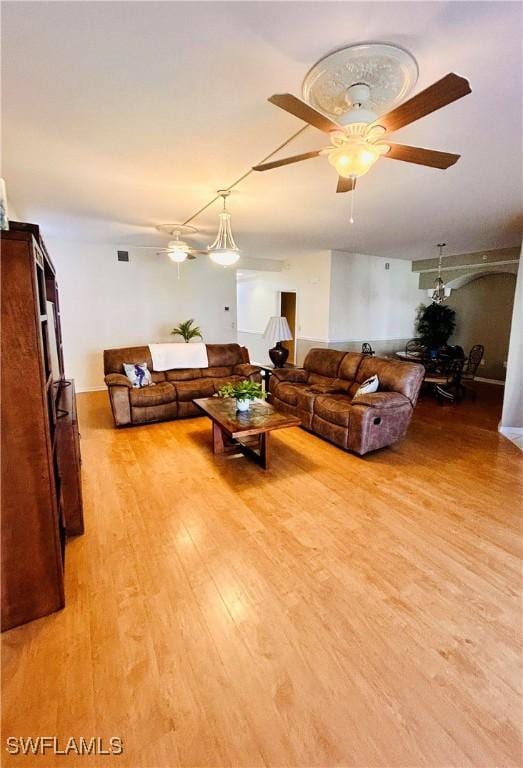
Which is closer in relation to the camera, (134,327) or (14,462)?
(14,462)

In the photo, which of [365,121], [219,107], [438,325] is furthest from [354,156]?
[438,325]

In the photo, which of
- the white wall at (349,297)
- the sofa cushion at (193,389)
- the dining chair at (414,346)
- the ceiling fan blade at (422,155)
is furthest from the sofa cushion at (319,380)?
the dining chair at (414,346)

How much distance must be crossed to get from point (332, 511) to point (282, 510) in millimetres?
381

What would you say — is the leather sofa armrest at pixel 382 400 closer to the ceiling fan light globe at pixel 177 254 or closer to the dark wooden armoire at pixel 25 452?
the dark wooden armoire at pixel 25 452

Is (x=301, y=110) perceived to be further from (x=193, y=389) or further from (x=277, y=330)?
(x=277, y=330)

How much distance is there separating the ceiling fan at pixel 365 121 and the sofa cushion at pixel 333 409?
7.57ft

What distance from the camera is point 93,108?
1.96m

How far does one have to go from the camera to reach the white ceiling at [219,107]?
1341mm

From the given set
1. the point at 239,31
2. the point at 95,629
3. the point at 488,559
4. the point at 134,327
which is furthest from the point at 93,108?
the point at 134,327

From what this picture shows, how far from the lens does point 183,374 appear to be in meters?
5.12

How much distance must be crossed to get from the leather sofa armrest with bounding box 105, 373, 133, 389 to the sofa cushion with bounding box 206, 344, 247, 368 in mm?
1441

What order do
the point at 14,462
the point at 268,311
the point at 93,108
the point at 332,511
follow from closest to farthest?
1. the point at 14,462
2. the point at 93,108
3. the point at 332,511
4. the point at 268,311

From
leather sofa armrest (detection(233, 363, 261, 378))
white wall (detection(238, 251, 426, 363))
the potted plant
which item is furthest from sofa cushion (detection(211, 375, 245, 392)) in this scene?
the potted plant

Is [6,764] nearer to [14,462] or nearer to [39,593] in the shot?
[39,593]
